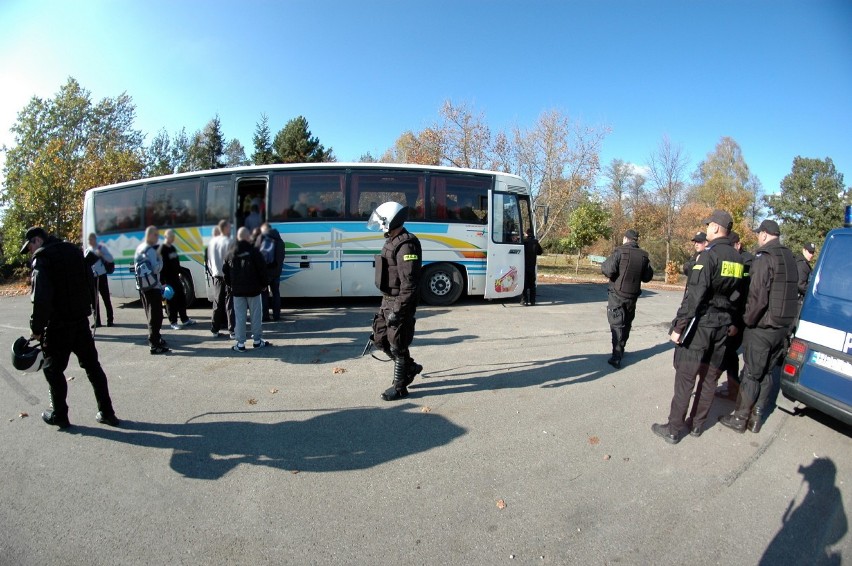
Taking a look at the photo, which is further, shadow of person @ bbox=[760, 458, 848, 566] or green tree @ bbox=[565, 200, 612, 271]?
green tree @ bbox=[565, 200, 612, 271]

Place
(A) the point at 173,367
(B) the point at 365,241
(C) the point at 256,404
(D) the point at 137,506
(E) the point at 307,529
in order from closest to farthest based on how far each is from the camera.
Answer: (E) the point at 307,529, (D) the point at 137,506, (C) the point at 256,404, (A) the point at 173,367, (B) the point at 365,241

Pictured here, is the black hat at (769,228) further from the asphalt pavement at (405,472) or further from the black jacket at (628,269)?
the asphalt pavement at (405,472)

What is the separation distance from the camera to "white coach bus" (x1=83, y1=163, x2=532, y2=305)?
987cm

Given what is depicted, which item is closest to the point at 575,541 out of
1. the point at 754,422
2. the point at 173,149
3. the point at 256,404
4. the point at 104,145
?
the point at 754,422

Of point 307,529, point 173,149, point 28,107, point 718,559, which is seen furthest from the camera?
point 173,149

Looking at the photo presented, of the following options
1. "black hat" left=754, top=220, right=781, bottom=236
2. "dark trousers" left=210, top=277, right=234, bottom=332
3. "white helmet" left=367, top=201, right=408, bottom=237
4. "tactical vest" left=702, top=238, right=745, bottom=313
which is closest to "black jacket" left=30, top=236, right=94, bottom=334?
"white helmet" left=367, top=201, right=408, bottom=237

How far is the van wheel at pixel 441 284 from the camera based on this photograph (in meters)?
10.3

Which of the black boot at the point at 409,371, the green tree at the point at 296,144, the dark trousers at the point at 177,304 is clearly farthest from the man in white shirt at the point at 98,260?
the green tree at the point at 296,144

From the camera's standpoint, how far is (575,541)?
8.69 ft

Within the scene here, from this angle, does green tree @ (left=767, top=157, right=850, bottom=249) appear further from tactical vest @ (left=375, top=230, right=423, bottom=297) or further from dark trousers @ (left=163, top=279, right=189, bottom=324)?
dark trousers @ (left=163, top=279, right=189, bottom=324)

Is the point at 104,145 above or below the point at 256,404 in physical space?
above

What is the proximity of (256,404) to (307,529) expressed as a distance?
2.18 m

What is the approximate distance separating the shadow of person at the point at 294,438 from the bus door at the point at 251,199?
6.45 meters

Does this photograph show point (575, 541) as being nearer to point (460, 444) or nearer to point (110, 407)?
point (460, 444)
